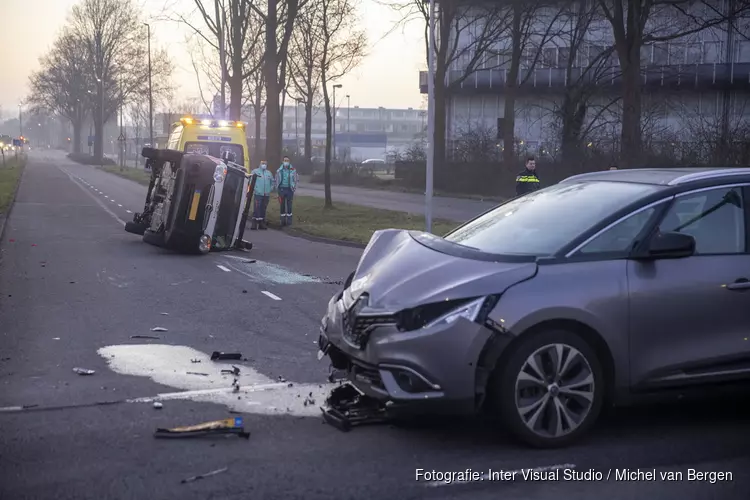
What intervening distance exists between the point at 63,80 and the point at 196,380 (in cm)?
8666

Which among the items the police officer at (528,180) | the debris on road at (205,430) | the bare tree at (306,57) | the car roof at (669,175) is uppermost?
the bare tree at (306,57)

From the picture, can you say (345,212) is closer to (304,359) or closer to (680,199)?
(304,359)

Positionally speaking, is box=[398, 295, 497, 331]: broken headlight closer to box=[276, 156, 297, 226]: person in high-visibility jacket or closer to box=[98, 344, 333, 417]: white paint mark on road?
box=[98, 344, 333, 417]: white paint mark on road

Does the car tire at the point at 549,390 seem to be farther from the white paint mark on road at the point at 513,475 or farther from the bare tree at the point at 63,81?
the bare tree at the point at 63,81

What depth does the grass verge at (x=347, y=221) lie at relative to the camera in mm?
22016

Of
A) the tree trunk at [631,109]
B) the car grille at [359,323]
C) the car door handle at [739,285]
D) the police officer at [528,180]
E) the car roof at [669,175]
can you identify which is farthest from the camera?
the tree trunk at [631,109]

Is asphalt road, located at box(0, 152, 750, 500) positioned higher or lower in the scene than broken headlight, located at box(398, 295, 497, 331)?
lower

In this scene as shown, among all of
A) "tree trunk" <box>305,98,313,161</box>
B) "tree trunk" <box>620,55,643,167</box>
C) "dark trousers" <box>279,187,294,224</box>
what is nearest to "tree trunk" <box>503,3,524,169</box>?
"tree trunk" <box>620,55,643,167</box>

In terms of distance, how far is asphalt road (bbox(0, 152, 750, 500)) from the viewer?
4812 mm

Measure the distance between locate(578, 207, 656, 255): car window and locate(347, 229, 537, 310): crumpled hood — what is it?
0.47 meters

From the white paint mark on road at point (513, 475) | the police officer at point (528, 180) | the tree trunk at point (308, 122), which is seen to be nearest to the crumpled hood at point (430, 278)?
the white paint mark on road at point (513, 475)

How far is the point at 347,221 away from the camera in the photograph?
26344 mm

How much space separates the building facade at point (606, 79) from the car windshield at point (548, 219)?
3141cm

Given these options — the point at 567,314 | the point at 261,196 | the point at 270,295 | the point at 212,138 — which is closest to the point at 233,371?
the point at 567,314
